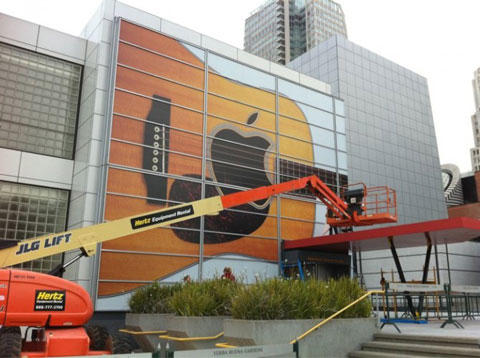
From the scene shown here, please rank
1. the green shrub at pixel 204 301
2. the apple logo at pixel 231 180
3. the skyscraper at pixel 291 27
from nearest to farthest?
the green shrub at pixel 204 301 < the apple logo at pixel 231 180 < the skyscraper at pixel 291 27

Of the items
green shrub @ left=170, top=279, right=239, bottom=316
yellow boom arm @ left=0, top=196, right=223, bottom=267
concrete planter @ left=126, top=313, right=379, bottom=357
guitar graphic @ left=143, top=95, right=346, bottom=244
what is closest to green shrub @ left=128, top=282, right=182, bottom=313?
concrete planter @ left=126, top=313, right=379, bottom=357

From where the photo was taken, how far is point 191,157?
23.1 m

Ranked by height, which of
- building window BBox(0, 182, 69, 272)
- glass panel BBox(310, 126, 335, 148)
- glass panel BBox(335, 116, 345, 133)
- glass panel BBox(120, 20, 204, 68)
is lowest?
building window BBox(0, 182, 69, 272)

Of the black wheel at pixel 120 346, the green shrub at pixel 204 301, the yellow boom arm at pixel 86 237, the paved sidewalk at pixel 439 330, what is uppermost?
the yellow boom arm at pixel 86 237

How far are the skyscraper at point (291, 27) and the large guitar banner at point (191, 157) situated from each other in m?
105

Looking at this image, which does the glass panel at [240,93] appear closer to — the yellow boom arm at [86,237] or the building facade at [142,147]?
the building facade at [142,147]

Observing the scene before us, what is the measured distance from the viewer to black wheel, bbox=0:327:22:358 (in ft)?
28.6

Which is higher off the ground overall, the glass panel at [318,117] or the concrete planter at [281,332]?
the glass panel at [318,117]

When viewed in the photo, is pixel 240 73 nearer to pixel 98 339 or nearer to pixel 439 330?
pixel 439 330

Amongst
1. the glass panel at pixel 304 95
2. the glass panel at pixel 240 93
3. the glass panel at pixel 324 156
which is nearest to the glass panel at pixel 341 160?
the glass panel at pixel 324 156

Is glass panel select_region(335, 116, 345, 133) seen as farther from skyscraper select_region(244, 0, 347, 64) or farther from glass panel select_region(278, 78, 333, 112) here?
skyscraper select_region(244, 0, 347, 64)

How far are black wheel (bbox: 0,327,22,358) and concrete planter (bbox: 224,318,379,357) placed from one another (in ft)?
14.2

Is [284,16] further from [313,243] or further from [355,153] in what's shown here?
[313,243]

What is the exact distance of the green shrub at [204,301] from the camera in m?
12.8
